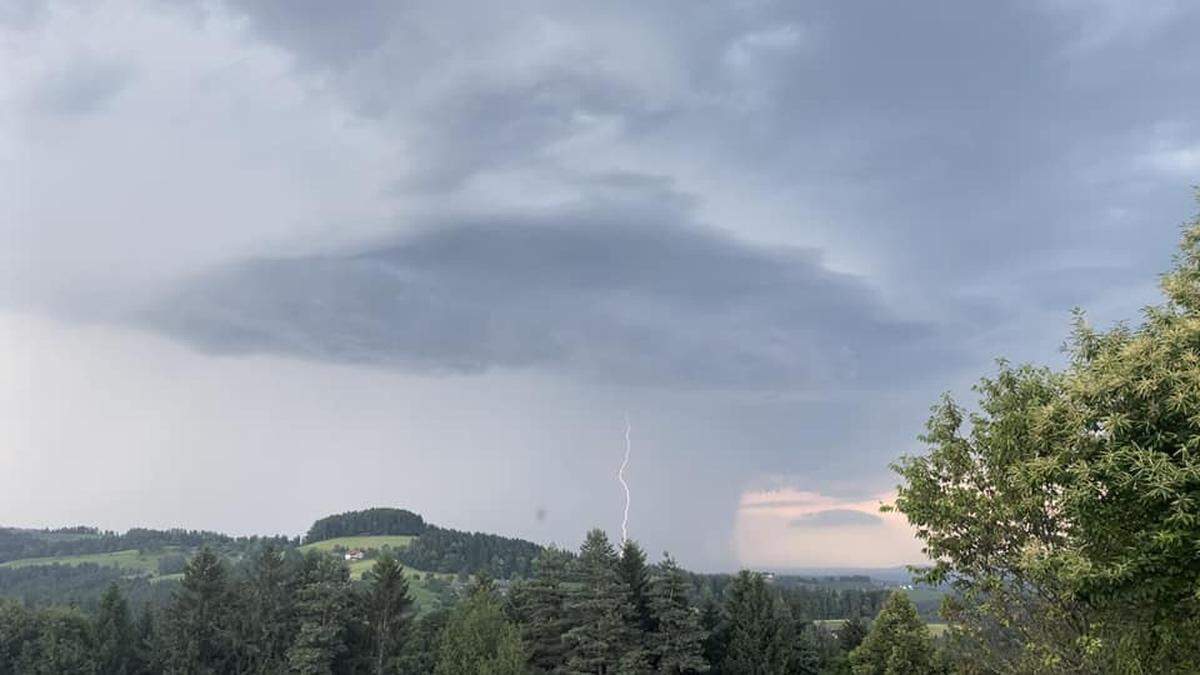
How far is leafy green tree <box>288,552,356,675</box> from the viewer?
7300cm

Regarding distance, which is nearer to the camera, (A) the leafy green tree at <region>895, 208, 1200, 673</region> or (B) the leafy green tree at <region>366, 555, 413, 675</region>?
(A) the leafy green tree at <region>895, 208, 1200, 673</region>

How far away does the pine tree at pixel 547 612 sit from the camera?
70.5m

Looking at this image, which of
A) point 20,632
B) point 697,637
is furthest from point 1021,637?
point 20,632

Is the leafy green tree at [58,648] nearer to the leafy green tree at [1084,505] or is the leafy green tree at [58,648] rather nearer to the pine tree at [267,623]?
the pine tree at [267,623]

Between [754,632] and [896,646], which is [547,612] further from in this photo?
[896,646]

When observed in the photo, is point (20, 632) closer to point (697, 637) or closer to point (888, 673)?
point (697, 637)

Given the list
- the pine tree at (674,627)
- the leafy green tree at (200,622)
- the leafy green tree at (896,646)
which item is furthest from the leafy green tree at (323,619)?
the leafy green tree at (896,646)

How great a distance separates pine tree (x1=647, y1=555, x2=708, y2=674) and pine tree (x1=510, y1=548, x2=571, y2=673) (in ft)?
26.8

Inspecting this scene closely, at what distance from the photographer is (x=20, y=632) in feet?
275

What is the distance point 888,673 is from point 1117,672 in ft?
148

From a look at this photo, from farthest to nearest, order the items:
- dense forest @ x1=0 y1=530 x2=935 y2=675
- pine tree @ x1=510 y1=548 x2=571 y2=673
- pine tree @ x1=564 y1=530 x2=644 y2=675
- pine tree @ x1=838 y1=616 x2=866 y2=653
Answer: pine tree @ x1=838 y1=616 x2=866 y2=653 < pine tree @ x1=510 y1=548 x2=571 y2=673 < dense forest @ x1=0 y1=530 x2=935 y2=675 < pine tree @ x1=564 y1=530 x2=644 y2=675

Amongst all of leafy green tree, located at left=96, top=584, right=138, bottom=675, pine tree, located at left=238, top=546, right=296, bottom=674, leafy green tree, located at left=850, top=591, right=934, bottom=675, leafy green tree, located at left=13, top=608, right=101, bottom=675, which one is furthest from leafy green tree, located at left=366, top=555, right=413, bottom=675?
leafy green tree, located at left=850, top=591, right=934, bottom=675

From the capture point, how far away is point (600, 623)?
64.5 m

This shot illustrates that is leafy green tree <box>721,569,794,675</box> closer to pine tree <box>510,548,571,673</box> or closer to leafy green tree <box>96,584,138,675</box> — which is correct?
pine tree <box>510,548,571,673</box>
